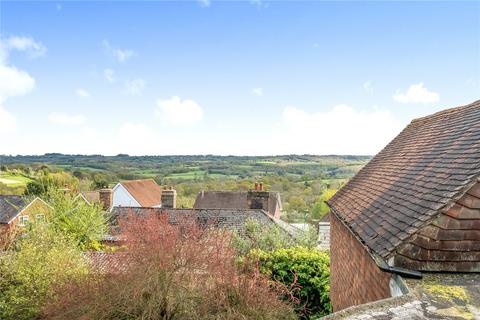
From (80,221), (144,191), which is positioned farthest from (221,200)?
(80,221)

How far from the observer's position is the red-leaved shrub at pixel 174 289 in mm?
9078

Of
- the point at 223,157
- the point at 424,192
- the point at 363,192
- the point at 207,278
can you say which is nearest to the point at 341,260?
the point at 363,192

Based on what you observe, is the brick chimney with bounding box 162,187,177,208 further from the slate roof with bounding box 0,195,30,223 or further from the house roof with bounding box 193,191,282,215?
the slate roof with bounding box 0,195,30,223

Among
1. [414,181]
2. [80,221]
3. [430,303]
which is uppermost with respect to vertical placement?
[414,181]

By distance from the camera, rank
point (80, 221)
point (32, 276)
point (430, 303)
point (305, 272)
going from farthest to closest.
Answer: point (80, 221) < point (305, 272) < point (32, 276) < point (430, 303)

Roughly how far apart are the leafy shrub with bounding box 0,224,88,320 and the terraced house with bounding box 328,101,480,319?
981 cm

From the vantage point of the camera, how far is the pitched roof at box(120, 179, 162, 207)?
44200mm

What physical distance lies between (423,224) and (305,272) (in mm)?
10182

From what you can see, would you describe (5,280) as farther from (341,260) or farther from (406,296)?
(406,296)

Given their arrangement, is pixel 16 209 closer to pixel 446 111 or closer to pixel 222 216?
pixel 222 216

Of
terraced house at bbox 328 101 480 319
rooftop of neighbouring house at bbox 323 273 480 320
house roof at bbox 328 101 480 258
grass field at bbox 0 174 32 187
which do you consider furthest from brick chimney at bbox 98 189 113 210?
grass field at bbox 0 174 32 187

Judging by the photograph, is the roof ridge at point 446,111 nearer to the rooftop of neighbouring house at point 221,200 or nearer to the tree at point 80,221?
the tree at point 80,221

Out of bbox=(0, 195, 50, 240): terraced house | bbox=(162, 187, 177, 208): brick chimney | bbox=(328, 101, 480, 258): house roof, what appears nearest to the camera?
bbox=(328, 101, 480, 258): house roof

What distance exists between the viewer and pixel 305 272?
1501cm
